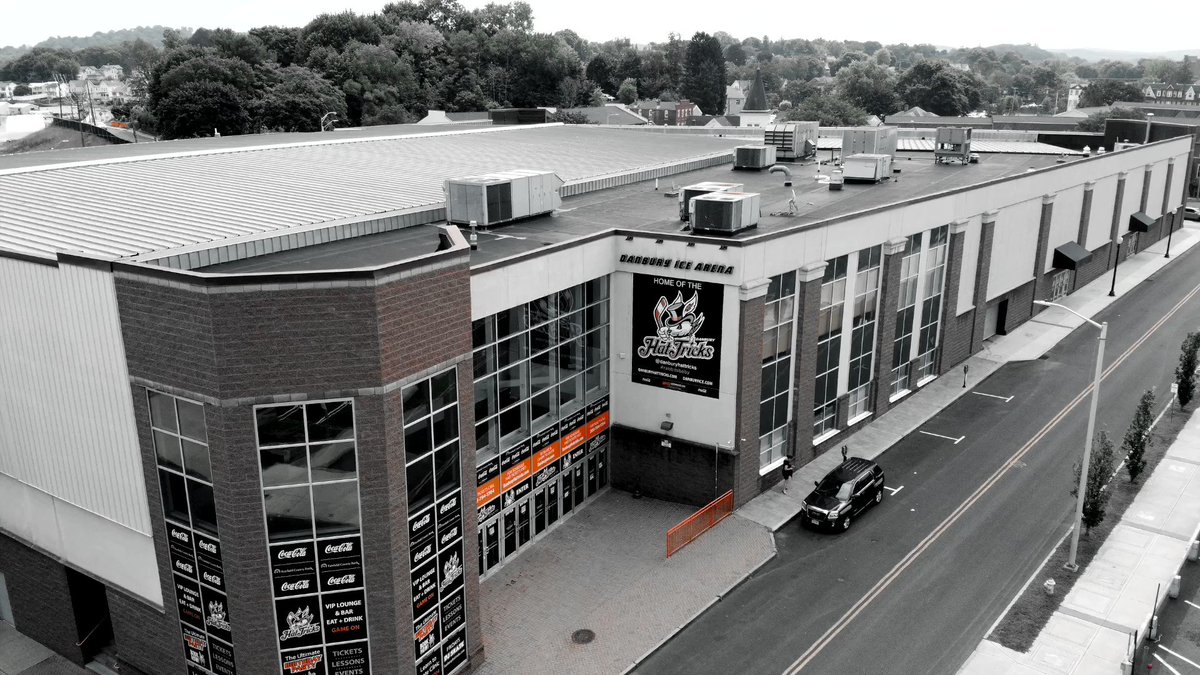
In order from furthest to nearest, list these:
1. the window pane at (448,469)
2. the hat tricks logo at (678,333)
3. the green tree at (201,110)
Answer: the green tree at (201,110) → the hat tricks logo at (678,333) → the window pane at (448,469)

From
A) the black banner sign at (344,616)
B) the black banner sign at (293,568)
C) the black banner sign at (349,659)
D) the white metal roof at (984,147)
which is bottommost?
the black banner sign at (349,659)

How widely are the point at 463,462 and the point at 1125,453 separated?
2857 centimetres

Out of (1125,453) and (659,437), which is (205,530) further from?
(1125,453)

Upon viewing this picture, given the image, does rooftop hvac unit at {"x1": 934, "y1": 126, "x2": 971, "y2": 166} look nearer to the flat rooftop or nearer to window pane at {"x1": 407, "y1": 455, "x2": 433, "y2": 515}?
the flat rooftop

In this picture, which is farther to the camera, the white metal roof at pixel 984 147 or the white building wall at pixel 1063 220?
the white metal roof at pixel 984 147

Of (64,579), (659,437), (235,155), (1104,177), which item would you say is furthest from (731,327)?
(1104,177)

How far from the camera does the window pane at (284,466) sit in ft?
67.9

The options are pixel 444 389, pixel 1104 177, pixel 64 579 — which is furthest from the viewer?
pixel 1104 177

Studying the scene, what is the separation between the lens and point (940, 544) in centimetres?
3098

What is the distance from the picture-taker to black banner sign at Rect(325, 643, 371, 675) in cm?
2225

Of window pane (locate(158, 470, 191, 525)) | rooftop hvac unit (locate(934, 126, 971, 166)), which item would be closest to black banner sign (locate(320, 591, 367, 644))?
window pane (locate(158, 470, 191, 525))

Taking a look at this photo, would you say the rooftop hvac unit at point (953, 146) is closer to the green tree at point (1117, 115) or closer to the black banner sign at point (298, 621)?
the black banner sign at point (298, 621)

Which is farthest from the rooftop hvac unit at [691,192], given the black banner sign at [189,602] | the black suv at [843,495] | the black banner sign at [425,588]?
the black banner sign at [189,602]

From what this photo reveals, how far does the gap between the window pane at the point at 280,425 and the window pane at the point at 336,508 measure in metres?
1.33
